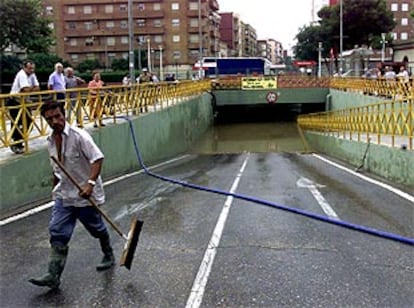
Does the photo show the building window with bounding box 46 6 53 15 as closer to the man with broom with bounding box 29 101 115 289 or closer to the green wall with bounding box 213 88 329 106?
the green wall with bounding box 213 88 329 106

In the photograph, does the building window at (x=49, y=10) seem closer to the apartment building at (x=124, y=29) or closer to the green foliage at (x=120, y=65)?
the apartment building at (x=124, y=29)

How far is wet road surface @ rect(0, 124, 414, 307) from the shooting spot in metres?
4.65

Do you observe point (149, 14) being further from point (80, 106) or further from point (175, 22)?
point (80, 106)

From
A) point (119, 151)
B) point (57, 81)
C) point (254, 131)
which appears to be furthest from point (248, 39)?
point (57, 81)

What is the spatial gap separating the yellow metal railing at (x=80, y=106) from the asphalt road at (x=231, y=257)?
192cm

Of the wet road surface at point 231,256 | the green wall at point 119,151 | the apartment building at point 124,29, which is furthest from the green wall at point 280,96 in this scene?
the apartment building at point 124,29

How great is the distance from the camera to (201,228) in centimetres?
699

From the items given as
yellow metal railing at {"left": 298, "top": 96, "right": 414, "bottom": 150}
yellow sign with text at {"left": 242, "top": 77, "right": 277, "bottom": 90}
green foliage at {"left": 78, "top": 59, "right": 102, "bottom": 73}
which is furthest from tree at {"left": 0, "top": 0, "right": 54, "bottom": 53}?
green foliage at {"left": 78, "top": 59, "right": 102, "bottom": 73}

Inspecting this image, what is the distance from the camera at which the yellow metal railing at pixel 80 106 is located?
902 centimetres

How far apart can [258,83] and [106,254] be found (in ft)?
120

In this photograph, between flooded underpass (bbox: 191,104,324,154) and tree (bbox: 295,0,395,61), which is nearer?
flooded underpass (bbox: 191,104,324,154)

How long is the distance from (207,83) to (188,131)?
44.8 feet

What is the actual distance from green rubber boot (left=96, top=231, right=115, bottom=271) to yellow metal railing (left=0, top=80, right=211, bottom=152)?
4.17 metres

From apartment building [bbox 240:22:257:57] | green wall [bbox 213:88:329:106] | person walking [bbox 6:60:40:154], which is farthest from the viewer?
apartment building [bbox 240:22:257:57]
